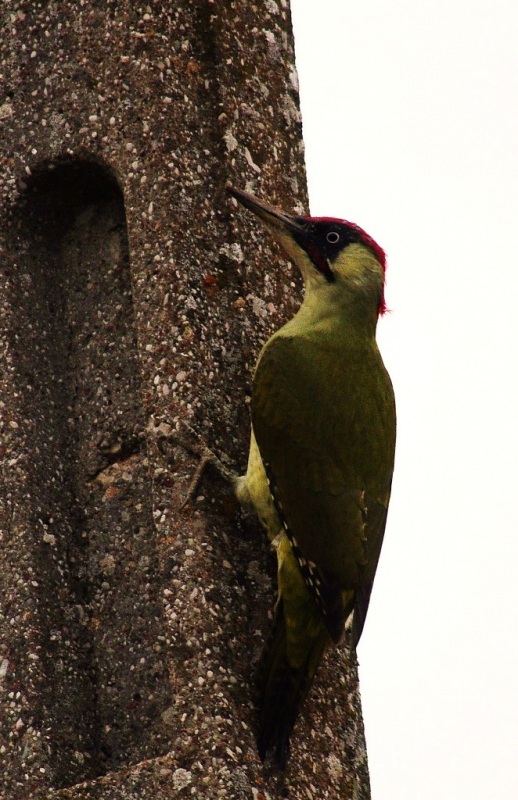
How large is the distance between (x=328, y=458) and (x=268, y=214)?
2.48ft

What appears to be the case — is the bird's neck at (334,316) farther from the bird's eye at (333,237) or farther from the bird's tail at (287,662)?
the bird's tail at (287,662)

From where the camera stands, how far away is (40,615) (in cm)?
477

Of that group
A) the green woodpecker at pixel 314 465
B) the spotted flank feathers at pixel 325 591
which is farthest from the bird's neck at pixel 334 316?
the spotted flank feathers at pixel 325 591

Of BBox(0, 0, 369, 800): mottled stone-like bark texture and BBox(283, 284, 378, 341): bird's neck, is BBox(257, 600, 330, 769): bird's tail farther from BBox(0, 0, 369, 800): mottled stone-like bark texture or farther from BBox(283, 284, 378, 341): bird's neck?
BBox(283, 284, 378, 341): bird's neck

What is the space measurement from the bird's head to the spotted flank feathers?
0.98m

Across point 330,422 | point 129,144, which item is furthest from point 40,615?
point 129,144

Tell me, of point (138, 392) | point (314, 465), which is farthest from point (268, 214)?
point (314, 465)

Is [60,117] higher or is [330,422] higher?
[60,117]

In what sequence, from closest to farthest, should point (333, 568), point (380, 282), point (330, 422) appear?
point (333, 568)
point (330, 422)
point (380, 282)

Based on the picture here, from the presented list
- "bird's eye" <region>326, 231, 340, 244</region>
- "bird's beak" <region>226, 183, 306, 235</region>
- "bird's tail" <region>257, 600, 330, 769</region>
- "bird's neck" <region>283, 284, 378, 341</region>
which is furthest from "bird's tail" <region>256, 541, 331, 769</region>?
"bird's eye" <region>326, 231, 340, 244</region>

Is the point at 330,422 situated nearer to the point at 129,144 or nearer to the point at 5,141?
the point at 129,144

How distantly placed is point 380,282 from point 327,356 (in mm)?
585

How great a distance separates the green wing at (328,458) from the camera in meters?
4.76

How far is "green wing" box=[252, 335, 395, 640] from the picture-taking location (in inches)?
187
